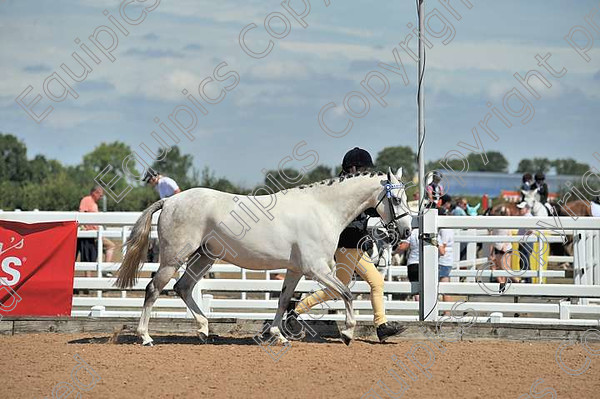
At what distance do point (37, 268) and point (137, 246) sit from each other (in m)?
1.67

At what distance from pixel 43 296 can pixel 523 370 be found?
5.38 metres

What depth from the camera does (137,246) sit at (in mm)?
8227

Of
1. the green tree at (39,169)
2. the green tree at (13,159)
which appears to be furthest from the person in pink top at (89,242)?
the green tree at (39,169)

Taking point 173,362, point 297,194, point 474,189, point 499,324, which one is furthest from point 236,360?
point 474,189

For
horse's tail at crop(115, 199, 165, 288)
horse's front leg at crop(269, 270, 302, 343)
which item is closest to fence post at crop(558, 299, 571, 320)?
horse's front leg at crop(269, 270, 302, 343)

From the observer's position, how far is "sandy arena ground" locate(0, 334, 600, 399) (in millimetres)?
6043

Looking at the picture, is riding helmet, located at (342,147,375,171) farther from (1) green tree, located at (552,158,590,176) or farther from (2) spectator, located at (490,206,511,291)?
(1) green tree, located at (552,158,590,176)

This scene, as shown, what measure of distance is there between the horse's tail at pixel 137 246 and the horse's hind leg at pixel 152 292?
30 cm

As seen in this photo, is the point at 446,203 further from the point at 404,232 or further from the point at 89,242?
the point at 89,242

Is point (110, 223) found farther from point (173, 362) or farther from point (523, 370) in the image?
point (523, 370)

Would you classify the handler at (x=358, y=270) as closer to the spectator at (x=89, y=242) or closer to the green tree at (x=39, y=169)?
the spectator at (x=89, y=242)

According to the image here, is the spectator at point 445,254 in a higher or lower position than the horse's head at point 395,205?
lower

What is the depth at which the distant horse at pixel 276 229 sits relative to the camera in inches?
314

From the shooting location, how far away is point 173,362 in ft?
23.1
